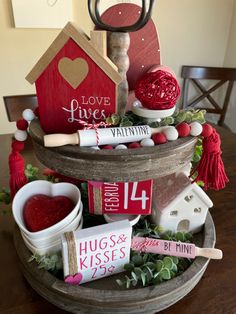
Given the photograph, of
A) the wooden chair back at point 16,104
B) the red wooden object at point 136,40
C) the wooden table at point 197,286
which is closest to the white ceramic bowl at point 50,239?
the wooden table at point 197,286

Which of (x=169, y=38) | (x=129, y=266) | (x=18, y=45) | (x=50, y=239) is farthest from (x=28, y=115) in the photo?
(x=169, y=38)

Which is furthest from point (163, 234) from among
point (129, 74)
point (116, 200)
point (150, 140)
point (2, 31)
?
point (2, 31)

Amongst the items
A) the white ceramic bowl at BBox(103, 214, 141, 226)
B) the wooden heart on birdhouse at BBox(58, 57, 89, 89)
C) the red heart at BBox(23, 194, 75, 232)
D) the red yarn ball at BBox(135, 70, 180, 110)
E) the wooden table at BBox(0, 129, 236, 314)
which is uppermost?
the wooden heart on birdhouse at BBox(58, 57, 89, 89)

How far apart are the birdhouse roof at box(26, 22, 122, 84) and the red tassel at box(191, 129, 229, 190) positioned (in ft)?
0.68

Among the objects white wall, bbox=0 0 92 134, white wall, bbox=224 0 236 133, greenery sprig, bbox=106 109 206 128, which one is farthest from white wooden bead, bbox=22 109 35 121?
white wall, bbox=224 0 236 133

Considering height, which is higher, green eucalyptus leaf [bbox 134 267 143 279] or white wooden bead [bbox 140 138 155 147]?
white wooden bead [bbox 140 138 155 147]

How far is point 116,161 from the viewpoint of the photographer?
1.34 feet

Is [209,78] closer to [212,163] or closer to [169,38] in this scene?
[169,38]

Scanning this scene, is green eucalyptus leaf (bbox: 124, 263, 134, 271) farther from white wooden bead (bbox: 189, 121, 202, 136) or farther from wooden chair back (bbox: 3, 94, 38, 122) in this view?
wooden chair back (bbox: 3, 94, 38, 122)

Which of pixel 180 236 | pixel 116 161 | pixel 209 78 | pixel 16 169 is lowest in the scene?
pixel 209 78

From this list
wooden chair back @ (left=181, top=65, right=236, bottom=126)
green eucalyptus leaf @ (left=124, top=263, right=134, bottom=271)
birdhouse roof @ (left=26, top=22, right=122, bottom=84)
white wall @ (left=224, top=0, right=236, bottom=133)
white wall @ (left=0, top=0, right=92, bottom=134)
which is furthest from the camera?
white wall @ (left=224, top=0, right=236, bottom=133)

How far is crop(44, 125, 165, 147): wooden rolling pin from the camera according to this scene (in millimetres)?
409

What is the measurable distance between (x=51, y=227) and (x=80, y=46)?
0.30 metres

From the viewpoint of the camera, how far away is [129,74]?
563 millimetres
